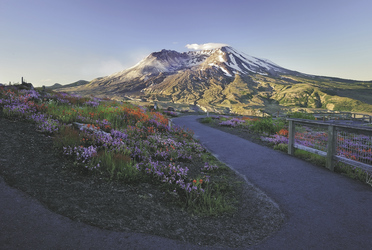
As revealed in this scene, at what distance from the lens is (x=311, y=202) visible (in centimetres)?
414

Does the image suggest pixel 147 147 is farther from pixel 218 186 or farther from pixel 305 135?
pixel 305 135

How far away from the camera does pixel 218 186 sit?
467 cm

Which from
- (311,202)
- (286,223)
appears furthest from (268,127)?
(286,223)

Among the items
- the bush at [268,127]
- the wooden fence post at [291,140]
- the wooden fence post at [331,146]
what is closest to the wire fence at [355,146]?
the wooden fence post at [331,146]

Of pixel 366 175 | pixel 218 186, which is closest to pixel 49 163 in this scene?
pixel 218 186

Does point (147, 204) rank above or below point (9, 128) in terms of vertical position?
below

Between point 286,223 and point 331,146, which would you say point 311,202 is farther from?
point 331,146

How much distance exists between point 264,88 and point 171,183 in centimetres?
18618

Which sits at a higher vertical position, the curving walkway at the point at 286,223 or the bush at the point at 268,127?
the bush at the point at 268,127

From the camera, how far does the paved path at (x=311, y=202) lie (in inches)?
116

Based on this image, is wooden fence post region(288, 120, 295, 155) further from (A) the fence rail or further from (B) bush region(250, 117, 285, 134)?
(B) bush region(250, 117, 285, 134)

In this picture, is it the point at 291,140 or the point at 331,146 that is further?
the point at 291,140

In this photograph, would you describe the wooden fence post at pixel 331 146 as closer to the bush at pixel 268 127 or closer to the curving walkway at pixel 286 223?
the curving walkway at pixel 286 223

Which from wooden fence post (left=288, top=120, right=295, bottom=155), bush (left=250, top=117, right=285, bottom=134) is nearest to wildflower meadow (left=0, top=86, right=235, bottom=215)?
wooden fence post (left=288, top=120, right=295, bottom=155)
